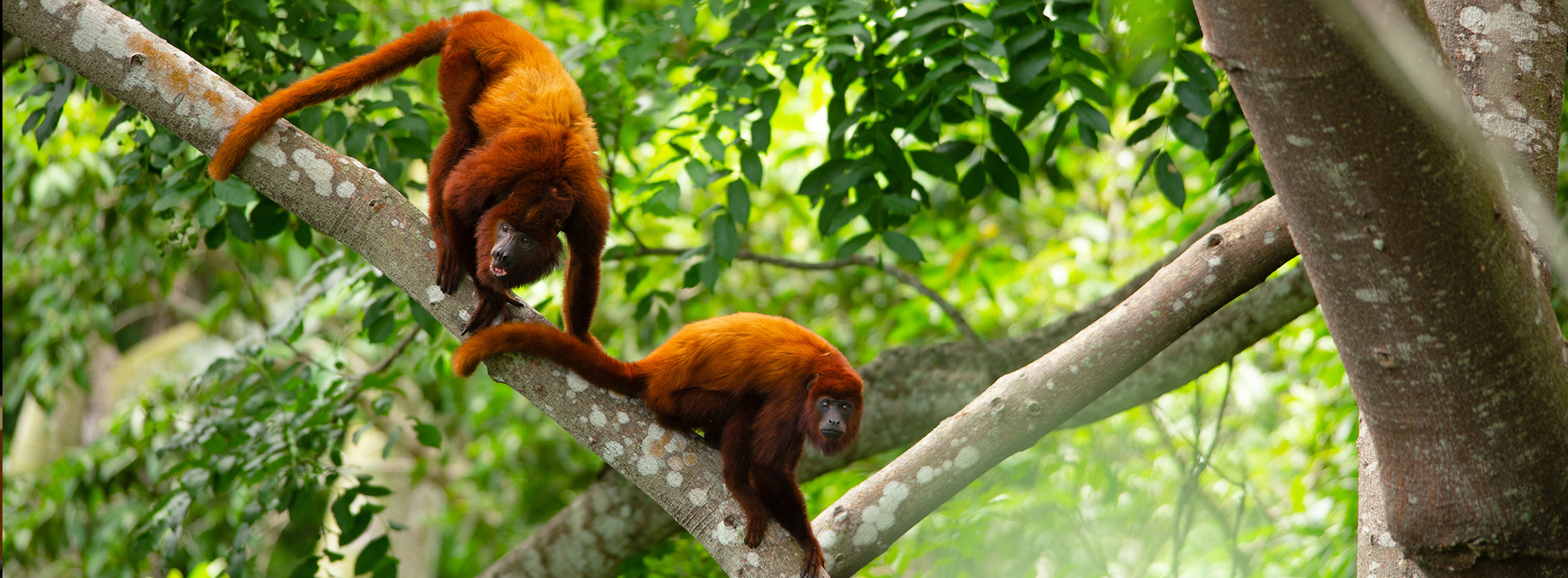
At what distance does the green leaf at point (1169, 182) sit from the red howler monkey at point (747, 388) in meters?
1.58

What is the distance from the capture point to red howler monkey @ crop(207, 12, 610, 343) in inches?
98.3

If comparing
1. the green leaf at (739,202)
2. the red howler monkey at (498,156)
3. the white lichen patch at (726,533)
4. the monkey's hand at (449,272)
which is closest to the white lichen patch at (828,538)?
the white lichen patch at (726,533)

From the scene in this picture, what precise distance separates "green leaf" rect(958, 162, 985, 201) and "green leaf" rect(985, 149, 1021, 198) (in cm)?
3

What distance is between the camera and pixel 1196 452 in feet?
12.1

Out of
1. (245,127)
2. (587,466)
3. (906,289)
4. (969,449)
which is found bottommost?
(587,466)

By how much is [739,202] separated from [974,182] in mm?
929

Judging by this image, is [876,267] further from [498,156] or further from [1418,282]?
[1418,282]

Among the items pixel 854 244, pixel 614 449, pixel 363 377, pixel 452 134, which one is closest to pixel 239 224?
pixel 363 377

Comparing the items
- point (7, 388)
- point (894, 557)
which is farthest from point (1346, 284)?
point (7, 388)

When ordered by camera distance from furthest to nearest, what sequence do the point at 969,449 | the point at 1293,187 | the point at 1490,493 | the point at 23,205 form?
the point at 23,205 → the point at 969,449 → the point at 1490,493 → the point at 1293,187

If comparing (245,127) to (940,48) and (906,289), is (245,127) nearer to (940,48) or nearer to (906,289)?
(940,48)

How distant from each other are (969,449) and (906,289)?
4241mm

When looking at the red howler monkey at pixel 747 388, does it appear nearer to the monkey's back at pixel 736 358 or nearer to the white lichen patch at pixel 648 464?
the monkey's back at pixel 736 358

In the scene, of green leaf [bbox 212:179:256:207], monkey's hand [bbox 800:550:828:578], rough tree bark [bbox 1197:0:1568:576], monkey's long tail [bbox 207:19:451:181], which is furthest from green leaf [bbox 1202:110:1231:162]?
green leaf [bbox 212:179:256:207]
